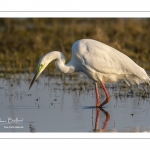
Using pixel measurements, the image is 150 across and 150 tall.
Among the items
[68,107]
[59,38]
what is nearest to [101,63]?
[68,107]

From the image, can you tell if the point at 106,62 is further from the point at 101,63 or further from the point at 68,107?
the point at 68,107

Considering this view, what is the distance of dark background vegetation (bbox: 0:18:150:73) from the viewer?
49.6 feet

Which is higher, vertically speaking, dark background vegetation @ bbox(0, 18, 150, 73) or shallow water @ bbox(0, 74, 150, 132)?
dark background vegetation @ bbox(0, 18, 150, 73)

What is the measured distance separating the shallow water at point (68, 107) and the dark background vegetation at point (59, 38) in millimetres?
2183

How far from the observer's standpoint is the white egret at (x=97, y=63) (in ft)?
32.9

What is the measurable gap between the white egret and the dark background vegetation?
3.78 meters

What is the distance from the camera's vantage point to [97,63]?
10062 mm

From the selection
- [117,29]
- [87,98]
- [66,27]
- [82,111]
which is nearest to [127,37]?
[117,29]
